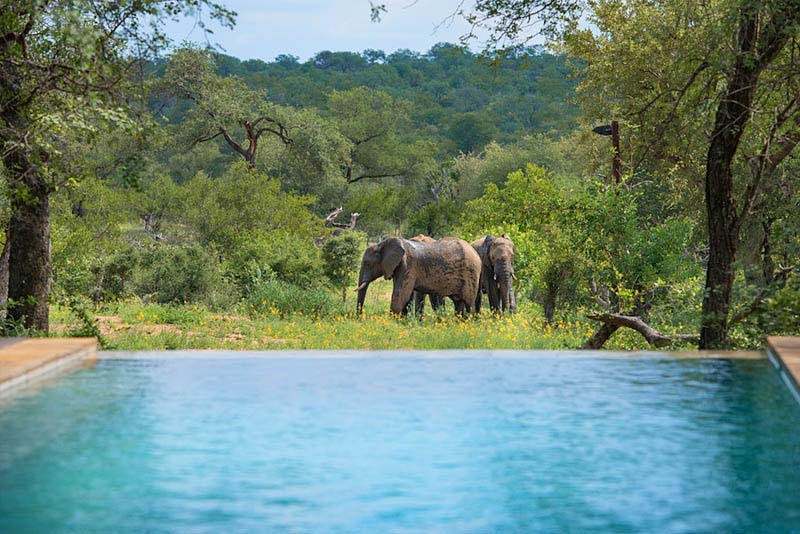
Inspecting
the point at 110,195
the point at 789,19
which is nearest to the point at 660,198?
the point at 789,19

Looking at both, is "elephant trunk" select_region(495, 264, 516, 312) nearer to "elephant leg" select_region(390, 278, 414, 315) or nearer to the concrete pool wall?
"elephant leg" select_region(390, 278, 414, 315)

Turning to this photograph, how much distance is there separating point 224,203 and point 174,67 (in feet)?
31.5

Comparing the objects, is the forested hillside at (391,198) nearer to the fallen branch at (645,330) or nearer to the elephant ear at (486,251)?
the fallen branch at (645,330)

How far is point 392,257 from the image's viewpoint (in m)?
18.5

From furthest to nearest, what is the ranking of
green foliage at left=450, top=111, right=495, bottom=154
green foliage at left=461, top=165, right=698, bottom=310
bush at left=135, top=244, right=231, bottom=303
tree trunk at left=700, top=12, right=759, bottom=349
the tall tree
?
1. green foliage at left=450, top=111, right=495, bottom=154
2. bush at left=135, top=244, right=231, bottom=303
3. green foliage at left=461, top=165, right=698, bottom=310
4. tree trunk at left=700, top=12, right=759, bottom=349
5. the tall tree

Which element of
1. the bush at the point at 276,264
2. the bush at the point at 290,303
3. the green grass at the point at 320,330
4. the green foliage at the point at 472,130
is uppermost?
the green foliage at the point at 472,130

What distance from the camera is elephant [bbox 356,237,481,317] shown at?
A: 18578 mm

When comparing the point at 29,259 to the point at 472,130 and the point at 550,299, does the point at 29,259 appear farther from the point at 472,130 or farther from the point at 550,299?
the point at 472,130

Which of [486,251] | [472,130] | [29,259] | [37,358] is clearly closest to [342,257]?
[486,251]

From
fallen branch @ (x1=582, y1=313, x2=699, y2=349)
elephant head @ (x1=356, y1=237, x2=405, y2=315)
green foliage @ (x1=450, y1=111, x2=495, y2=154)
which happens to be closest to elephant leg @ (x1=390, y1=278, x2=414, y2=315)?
elephant head @ (x1=356, y1=237, x2=405, y2=315)

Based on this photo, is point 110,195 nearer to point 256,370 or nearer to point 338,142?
point 338,142

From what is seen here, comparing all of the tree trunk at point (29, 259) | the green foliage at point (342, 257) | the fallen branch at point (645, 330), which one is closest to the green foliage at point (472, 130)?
the green foliage at point (342, 257)

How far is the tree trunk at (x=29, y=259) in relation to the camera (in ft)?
34.4

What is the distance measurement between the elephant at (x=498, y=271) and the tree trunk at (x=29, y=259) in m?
10.3
